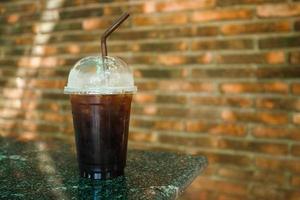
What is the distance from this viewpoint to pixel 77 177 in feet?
2.92

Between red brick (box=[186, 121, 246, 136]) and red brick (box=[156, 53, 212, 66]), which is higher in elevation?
red brick (box=[156, 53, 212, 66])

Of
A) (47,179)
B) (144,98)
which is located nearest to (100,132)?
(47,179)

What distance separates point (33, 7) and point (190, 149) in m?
1.40

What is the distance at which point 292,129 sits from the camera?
1594 millimetres

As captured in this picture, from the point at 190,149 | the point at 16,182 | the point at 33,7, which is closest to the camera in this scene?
the point at 16,182

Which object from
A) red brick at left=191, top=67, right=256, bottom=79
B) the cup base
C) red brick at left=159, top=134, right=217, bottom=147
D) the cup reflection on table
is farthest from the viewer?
red brick at left=159, top=134, right=217, bottom=147

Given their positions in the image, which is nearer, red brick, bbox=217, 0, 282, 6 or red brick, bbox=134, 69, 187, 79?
red brick, bbox=217, 0, 282, 6

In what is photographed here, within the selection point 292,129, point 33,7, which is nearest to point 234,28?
point 292,129

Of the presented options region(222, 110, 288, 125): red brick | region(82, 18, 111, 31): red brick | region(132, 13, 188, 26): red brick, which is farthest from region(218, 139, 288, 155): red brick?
region(82, 18, 111, 31): red brick

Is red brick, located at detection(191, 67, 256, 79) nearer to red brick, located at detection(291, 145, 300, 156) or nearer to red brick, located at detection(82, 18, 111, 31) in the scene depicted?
red brick, located at detection(291, 145, 300, 156)

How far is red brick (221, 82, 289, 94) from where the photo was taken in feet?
5.28

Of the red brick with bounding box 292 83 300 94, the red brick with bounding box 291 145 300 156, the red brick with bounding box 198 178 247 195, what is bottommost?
the red brick with bounding box 198 178 247 195

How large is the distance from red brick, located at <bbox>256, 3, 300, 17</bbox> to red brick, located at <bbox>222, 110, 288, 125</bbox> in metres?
0.46

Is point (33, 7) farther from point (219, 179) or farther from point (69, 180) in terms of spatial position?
point (69, 180)
